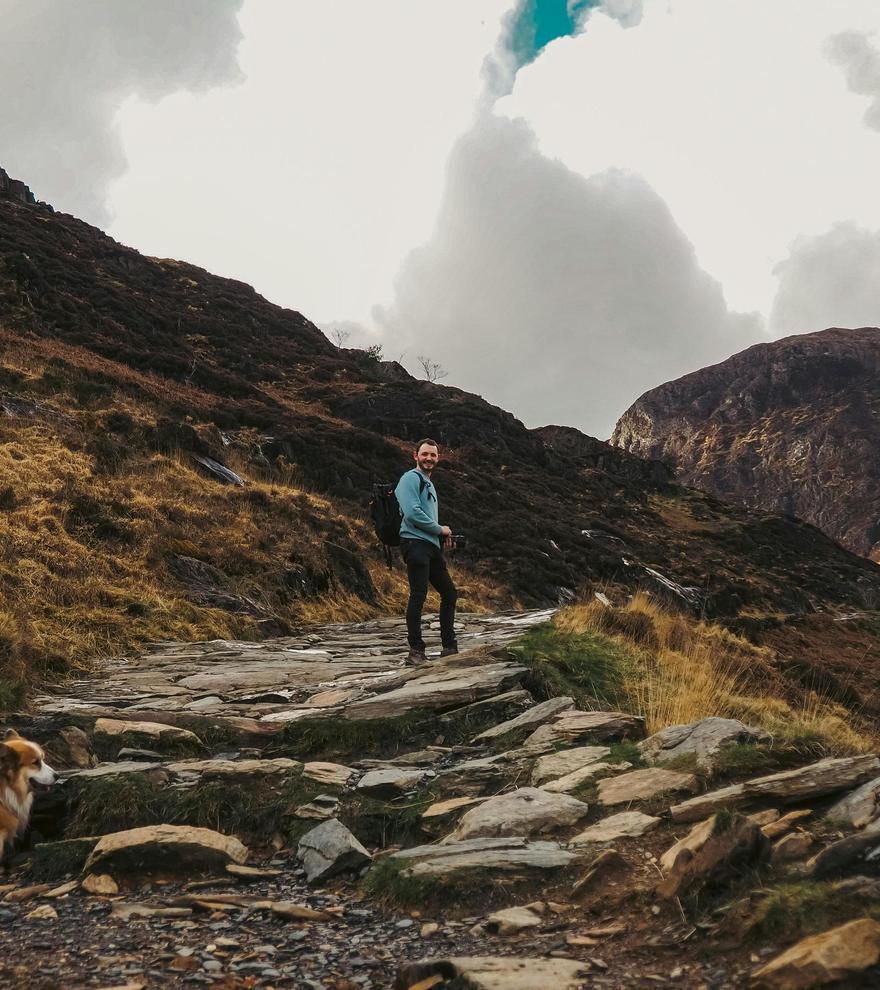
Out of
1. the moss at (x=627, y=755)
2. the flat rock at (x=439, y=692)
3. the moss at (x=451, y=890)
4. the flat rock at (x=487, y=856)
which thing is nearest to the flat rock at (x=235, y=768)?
the flat rock at (x=439, y=692)

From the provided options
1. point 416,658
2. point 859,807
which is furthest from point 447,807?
point 416,658

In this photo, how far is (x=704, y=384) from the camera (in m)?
156

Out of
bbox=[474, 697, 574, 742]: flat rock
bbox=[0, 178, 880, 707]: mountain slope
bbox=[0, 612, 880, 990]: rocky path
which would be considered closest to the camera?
bbox=[0, 612, 880, 990]: rocky path

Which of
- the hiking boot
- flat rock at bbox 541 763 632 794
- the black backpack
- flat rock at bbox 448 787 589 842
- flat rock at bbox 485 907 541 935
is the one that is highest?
the black backpack

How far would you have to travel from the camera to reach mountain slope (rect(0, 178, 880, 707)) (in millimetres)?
10320

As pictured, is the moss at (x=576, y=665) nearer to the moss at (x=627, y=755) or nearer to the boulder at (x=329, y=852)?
the moss at (x=627, y=755)

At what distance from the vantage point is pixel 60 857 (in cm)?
382

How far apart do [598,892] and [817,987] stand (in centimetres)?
105

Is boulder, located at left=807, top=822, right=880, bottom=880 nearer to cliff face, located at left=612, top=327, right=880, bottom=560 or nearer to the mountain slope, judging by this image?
the mountain slope

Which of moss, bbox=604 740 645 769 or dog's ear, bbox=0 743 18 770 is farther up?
dog's ear, bbox=0 743 18 770

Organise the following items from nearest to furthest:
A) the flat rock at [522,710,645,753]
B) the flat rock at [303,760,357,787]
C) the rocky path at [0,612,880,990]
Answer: the rocky path at [0,612,880,990]
the flat rock at [303,760,357,787]
the flat rock at [522,710,645,753]

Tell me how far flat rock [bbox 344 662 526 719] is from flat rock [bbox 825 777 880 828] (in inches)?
124

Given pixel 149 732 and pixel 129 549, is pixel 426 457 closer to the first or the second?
pixel 149 732

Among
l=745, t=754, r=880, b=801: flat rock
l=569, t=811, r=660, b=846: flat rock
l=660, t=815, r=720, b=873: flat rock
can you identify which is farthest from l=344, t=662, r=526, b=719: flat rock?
l=660, t=815, r=720, b=873: flat rock
